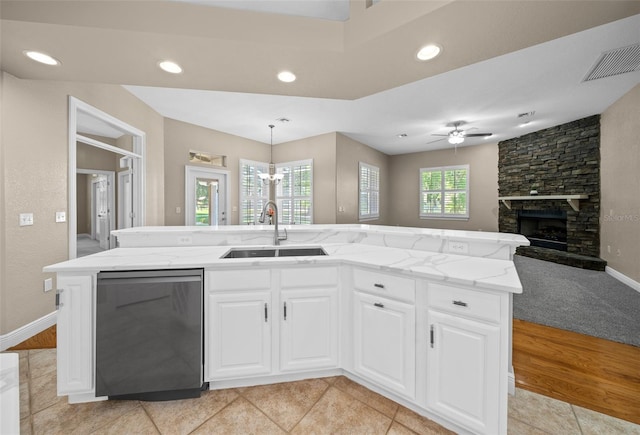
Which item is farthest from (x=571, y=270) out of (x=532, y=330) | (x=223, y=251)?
(x=223, y=251)

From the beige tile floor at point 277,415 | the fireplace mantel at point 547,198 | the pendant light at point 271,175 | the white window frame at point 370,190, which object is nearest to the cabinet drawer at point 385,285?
the beige tile floor at point 277,415

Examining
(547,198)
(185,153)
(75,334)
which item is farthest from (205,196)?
(547,198)

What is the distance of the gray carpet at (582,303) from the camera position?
260 cm

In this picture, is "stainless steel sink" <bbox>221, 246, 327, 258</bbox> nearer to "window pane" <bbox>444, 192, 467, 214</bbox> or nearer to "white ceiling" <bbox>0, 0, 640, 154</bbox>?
"white ceiling" <bbox>0, 0, 640, 154</bbox>

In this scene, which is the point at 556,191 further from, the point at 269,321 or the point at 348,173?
the point at 269,321

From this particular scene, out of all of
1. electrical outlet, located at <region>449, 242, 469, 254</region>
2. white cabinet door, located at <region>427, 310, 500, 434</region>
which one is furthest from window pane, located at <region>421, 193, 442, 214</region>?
white cabinet door, located at <region>427, 310, 500, 434</region>

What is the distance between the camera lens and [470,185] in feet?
23.0

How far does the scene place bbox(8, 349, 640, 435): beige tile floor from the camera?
1.46m

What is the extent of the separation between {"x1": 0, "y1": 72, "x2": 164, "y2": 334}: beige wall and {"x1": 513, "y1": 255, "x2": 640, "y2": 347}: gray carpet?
513 cm

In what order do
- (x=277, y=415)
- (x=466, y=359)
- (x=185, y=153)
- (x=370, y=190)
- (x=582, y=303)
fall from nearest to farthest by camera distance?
(x=466, y=359), (x=277, y=415), (x=582, y=303), (x=185, y=153), (x=370, y=190)

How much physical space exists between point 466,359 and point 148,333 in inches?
74.0

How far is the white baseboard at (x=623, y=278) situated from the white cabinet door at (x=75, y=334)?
6.22 m

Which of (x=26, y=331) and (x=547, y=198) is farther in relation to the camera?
(x=547, y=198)

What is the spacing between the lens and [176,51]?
1.95m
